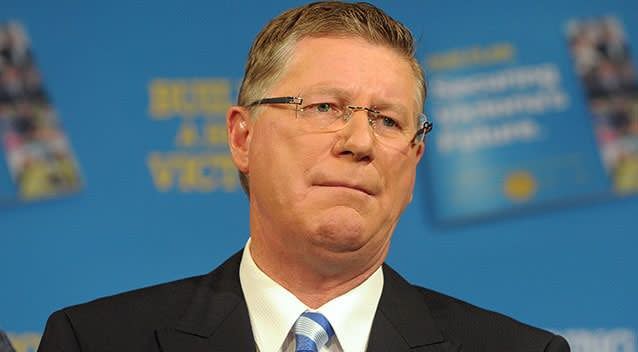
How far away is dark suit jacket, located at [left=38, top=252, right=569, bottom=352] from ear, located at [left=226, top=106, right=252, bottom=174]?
19 cm

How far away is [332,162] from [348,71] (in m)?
0.17

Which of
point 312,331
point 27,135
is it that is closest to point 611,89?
point 312,331

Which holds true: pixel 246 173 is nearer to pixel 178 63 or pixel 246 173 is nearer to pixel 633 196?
pixel 178 63

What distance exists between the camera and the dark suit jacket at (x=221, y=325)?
196 cm

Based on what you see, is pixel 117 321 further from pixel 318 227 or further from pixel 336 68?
pixel 336 68

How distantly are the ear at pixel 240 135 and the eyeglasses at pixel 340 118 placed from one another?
8cm

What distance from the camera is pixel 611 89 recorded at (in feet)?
9.66

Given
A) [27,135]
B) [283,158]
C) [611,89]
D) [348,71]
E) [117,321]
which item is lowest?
[117,321]

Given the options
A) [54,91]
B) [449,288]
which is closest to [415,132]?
[449,288]

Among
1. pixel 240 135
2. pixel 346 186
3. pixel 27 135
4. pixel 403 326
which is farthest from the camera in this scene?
pixel 27 135

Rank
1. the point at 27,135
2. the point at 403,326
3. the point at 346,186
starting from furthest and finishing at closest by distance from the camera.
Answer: the point at 27,135 < the point at 403,326 < the point at 346,186

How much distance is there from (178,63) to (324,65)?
1046 millimetres

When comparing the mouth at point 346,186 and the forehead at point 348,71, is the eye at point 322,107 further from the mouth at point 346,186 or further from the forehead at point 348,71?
the mouth at point 346,186

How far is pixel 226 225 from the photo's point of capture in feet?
9.68
